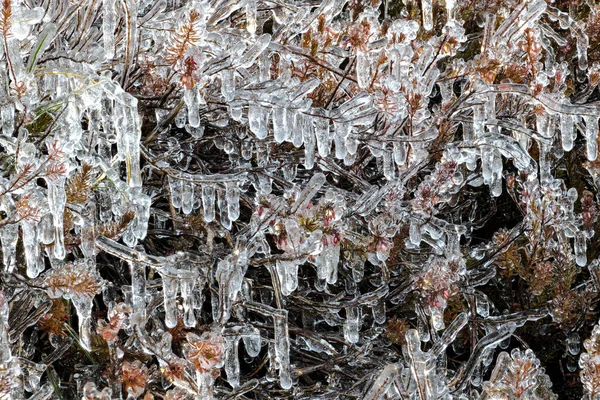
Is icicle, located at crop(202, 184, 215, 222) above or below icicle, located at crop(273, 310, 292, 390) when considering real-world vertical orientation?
above

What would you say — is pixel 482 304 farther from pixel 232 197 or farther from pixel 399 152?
pixel 232 197

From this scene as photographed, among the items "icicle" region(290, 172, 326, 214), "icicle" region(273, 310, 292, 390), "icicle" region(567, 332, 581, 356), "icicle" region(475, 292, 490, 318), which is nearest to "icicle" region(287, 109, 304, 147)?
"icicle" region(290, 172, 326, 214)

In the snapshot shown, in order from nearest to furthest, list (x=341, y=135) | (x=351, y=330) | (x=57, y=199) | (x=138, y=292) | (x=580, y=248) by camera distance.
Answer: (x=57, y=199) < (x=138, y=292) < (x=341, y=135) < (x=351, y=330) < (x=580, y=248)

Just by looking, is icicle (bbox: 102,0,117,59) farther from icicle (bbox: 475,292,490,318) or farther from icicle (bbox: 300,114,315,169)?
icicle (bbox: 475,292,490,318)

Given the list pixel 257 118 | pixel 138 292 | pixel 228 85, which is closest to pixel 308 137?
pixel 257 118

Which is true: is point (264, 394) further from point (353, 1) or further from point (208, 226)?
point (353, 1)

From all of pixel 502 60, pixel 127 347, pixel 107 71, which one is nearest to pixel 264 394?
pixel 127 347

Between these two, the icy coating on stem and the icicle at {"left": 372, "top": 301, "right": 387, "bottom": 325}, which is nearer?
the icy coating on stem
